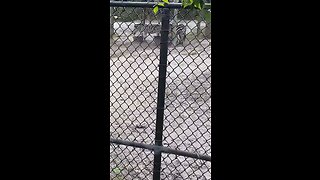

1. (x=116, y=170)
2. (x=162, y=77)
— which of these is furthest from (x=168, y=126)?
(x=162, y=77)

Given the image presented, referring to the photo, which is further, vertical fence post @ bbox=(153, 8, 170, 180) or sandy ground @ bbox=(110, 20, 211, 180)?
sandy ground @ bbox=(110, 20, 211, 180)

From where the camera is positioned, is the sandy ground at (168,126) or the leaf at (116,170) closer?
the sandy ground at (168,126)

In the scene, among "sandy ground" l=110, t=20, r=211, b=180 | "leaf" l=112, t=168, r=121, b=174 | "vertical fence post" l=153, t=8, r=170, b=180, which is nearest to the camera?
"vertical fence post" l=153, t=8, r=170, b=180

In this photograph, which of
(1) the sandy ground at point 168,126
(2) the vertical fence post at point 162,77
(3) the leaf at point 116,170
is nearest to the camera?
(2) the vertical fence post at point 162,77

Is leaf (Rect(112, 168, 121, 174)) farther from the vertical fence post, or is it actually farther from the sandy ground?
the vertical fence post

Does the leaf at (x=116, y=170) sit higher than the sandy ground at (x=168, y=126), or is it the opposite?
the sandy ground at (x=168, y=126)

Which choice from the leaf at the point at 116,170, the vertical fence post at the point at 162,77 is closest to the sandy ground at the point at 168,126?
the leaf at the point at 116,170

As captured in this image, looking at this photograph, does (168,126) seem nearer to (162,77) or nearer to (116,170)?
(116,170)

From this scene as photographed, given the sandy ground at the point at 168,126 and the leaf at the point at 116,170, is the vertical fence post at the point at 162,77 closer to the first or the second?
the sandy ground at the point at 168,126

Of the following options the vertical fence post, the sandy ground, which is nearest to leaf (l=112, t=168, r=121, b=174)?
the sandy ground

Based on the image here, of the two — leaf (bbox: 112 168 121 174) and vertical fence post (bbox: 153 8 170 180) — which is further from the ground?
vertical fence post (bbox: 153 8 170 180)

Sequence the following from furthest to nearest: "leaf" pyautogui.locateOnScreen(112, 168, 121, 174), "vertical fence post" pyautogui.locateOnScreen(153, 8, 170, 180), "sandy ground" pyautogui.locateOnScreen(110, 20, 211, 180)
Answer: "leaf" pyautogui.locateOnScreen(112, 168, 121, 174) < "sandy ground" pyautogui.locateOnScreen(110, 20, 211, 180) < "vertical fence post" pyautogui.locateOnScreen(153, 8, 170, 180)
